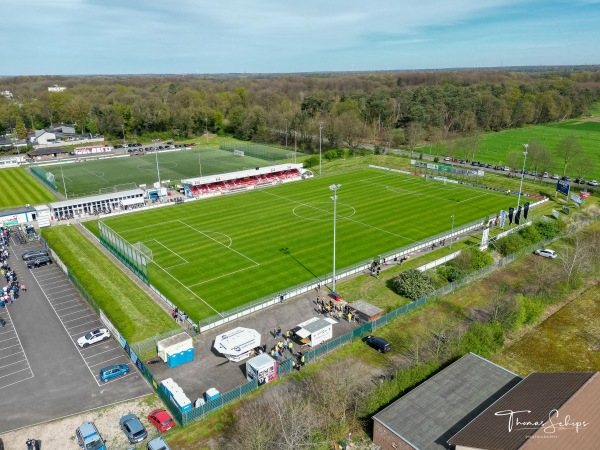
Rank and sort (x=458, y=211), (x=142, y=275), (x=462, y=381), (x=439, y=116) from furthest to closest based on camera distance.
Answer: (x=439, y=116) → (x=458, y=211) → (x=142, y=275) → (x=462, y=381)

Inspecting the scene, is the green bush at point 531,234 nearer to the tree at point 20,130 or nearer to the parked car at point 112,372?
the parked car at point 112,372

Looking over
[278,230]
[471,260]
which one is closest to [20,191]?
[278,230]

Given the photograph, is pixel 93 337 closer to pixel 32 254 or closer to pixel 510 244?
pixel 32 254

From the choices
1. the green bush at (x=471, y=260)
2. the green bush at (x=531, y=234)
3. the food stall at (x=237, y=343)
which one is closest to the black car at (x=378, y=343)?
the food stall at (x=237, y=343)

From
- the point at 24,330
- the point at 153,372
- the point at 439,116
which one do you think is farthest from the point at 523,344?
the point at 439,116

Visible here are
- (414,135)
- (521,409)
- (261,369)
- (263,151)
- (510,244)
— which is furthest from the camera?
(263,151)

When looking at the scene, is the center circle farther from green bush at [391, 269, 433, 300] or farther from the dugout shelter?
the dugout shelter

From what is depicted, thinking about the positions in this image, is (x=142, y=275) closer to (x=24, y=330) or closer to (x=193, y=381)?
(x=24, y=330)
